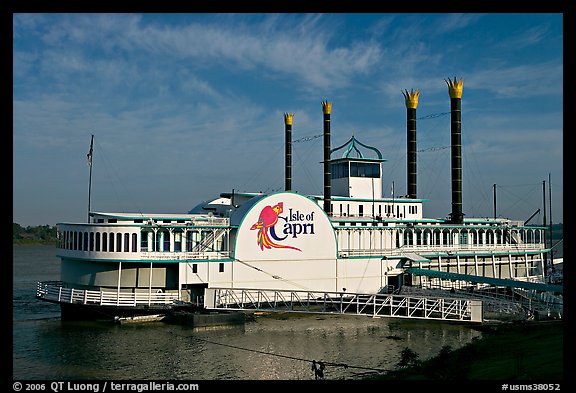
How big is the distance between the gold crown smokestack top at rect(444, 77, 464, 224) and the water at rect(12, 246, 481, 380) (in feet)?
79.7

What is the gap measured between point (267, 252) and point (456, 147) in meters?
32.4

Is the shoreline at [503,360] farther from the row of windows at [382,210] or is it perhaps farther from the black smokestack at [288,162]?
the black smokestack at [288,162]

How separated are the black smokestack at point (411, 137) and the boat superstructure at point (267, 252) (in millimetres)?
9370

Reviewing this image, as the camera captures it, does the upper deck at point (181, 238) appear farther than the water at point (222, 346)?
Yes

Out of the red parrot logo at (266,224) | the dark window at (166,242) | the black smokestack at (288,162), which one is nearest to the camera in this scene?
the dark window at (166,242)

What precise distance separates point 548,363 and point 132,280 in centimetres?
2572

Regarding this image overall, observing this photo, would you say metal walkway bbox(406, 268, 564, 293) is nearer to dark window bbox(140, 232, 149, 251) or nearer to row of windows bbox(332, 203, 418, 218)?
row of windows bbox(332, 203, 418, 218)

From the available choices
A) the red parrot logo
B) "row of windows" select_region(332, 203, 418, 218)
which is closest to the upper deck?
the red parrot logo

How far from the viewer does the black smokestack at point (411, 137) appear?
213 feet

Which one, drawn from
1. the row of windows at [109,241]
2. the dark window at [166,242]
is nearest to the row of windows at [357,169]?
the dark window at [166,242]
